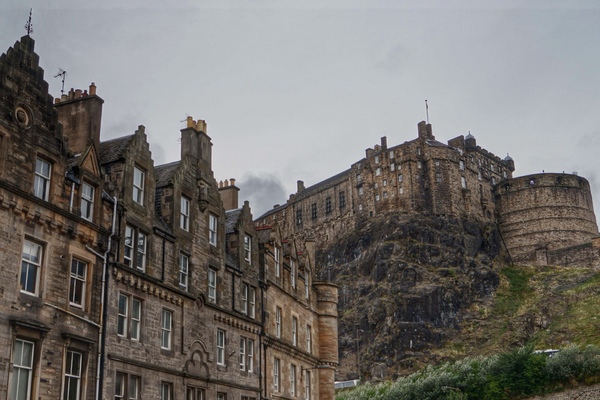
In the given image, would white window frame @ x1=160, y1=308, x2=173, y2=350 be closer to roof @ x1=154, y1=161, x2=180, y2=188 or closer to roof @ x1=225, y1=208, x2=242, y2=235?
roof @ x1=154, y1=161, x2=180, y2=188

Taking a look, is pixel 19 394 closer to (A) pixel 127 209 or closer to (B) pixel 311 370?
(A) pixel 127 209

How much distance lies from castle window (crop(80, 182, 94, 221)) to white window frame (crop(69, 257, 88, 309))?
126 centimetres

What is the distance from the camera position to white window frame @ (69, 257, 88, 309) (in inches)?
804

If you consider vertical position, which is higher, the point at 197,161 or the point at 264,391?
the point at 197,161

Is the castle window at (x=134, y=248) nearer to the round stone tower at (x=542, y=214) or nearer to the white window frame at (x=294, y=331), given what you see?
the white window frame at (x=294, y=331)

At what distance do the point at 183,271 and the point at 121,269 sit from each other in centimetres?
400

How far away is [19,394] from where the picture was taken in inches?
717

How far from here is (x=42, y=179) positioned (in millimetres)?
19984

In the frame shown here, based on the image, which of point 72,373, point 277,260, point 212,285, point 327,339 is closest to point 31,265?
point 72,373

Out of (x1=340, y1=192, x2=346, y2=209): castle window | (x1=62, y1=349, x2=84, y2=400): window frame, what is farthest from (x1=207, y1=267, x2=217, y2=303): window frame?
(x1=340, y1=192, x2=346, y2=209): castle window

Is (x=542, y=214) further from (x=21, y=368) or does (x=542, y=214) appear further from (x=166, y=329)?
(x=21, y=368)

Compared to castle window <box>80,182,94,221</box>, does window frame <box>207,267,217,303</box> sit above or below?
below

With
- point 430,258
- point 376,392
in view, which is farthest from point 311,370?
point 430,258

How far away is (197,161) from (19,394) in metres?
11.7
